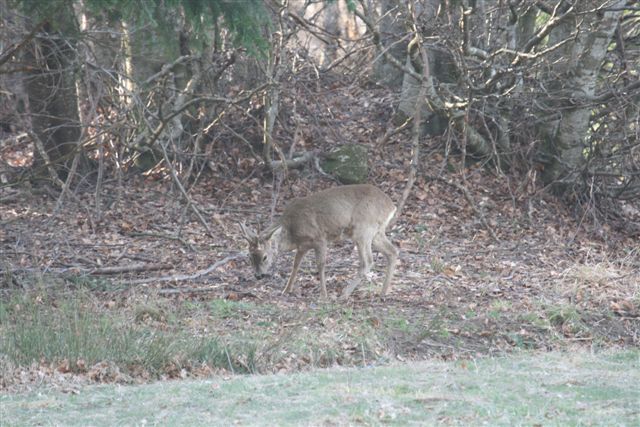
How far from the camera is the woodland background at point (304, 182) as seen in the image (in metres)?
10.1

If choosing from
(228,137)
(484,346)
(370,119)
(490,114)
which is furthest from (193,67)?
(484,346)

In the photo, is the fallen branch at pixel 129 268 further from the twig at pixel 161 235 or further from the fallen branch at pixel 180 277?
the twig at pixel 161 235

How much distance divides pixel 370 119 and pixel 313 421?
566 inches

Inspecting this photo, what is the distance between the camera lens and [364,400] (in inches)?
292

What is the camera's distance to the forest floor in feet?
32.6

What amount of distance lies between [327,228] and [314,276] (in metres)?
1.16

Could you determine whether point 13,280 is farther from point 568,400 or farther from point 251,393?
point 568,400

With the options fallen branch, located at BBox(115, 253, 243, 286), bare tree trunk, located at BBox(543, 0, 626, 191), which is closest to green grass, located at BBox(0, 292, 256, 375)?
fallen branch, located at BBox(115, 253, 243, 286)

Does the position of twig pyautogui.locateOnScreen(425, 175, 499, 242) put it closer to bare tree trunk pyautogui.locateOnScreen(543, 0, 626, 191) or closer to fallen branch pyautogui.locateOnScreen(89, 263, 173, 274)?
bare tree trunk pyautogui.locateOnScreen(543, 0, 626, 191)

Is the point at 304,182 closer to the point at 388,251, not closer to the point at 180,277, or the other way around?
the point at 388,251

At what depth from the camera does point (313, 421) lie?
6.86 m

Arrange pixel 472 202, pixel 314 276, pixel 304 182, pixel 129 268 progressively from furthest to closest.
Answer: pixel 304 182 → pixel 472 202 → pixel 314 276 → pixel 129 268

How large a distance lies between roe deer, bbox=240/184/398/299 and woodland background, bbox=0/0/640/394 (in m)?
0.47

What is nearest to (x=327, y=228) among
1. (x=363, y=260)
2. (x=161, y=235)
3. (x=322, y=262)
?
(x=322, y=262)
